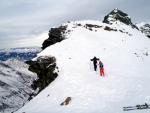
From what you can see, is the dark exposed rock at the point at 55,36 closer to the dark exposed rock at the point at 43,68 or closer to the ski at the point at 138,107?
the dark exposed rock at the point at 43,68

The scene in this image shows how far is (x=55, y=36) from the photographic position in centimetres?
5122

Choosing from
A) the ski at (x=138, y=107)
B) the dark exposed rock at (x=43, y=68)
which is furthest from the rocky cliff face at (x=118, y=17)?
the ski at (x=138, y=107)

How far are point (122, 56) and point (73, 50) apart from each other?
8767 mm

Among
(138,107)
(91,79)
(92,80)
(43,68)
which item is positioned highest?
(43,68)

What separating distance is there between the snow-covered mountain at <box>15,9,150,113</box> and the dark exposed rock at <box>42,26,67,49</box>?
100 centimetres

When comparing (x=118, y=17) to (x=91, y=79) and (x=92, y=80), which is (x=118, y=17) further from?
(x=92, y=80)

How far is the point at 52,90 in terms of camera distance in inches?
1127

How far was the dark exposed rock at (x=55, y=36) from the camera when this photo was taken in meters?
49.8

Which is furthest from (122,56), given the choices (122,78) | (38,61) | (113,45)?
(38,61)

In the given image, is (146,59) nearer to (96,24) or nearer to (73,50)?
(73,50)

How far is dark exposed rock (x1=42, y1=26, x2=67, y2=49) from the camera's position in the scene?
4981 cm

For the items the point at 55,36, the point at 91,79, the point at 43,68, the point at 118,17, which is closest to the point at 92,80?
the point at 91,79

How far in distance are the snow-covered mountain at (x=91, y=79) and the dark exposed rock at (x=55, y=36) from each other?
1.00 meters

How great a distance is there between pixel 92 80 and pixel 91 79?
397mm
